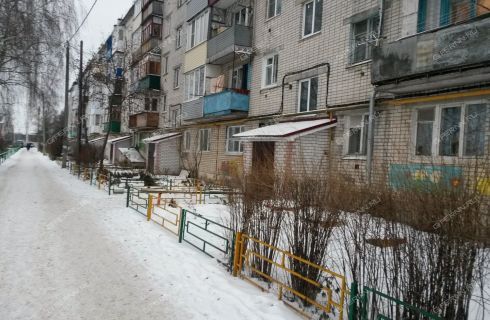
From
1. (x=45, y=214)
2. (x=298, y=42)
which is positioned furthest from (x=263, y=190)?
(x=298, y=42)

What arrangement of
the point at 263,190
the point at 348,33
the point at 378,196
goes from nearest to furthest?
1. the point at 378,196
2. the point at 263,190
3. the point at 348,33

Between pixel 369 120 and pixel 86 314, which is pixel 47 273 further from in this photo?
pixel 369 120

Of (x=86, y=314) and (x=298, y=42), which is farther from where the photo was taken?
(x=298, y=42)

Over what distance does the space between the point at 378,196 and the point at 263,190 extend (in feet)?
6.01

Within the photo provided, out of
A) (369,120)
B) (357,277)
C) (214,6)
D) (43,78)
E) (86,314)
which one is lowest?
(86,314)

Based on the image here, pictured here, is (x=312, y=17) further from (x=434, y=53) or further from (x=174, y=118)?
(x=174, y=118)

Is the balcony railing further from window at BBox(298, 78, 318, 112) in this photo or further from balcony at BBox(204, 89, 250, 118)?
balcony at BBox(204, 89, 250, 118)

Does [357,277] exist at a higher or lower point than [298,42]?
lower

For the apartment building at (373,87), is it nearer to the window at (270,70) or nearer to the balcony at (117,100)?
the window at (270,70)

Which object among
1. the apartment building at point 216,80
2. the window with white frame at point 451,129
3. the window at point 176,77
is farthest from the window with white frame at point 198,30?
the window with white frame at point 451,129

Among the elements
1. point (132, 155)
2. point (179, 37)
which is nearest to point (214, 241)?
point (179, 37)

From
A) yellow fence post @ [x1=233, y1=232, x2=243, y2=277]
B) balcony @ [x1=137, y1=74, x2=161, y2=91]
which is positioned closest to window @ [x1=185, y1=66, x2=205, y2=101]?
balcony @ [x1=137, y1=74, x2=161, y2=91]

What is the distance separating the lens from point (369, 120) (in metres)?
10.1

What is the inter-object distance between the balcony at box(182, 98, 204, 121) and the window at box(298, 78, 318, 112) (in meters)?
6.42
